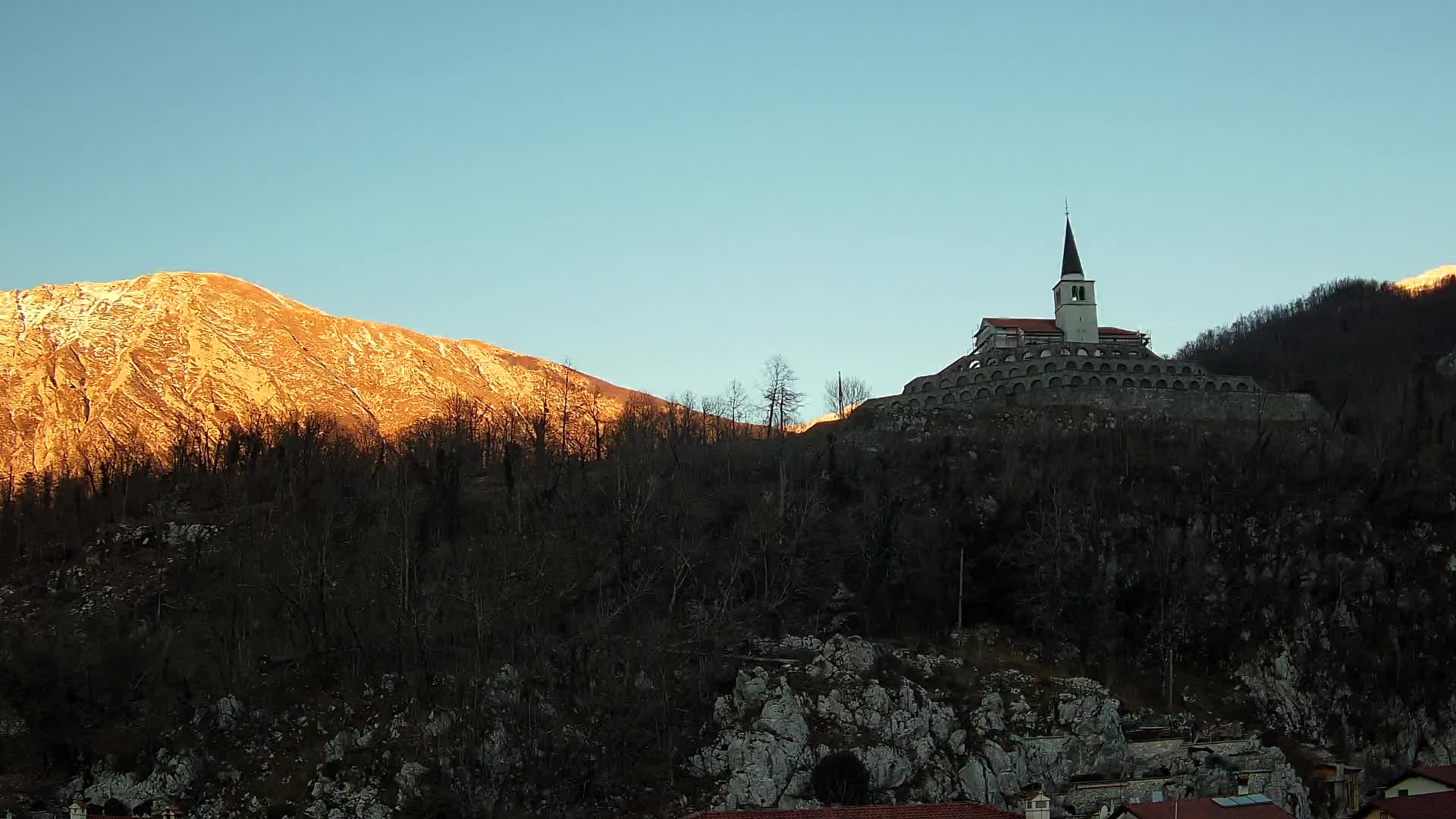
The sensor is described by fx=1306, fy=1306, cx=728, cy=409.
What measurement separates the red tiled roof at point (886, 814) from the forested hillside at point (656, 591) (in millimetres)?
11287

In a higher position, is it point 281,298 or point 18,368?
point 281,298

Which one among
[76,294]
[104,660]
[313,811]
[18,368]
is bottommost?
[313,811]

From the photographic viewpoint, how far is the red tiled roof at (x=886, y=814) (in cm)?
3794

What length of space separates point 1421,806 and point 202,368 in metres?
125

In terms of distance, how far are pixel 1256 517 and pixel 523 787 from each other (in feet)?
140

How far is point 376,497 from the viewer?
7194 cm

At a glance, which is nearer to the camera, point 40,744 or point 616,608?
Answer: point 40,744

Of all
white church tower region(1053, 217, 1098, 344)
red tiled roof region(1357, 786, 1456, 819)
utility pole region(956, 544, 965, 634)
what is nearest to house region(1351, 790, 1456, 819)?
red tiled roof region(1357, 786, 1456, 819)

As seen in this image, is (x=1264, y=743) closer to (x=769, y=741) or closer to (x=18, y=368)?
(x=769, y=741)

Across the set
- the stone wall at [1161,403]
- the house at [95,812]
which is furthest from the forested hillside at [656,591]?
the stone wall at [1161,403]

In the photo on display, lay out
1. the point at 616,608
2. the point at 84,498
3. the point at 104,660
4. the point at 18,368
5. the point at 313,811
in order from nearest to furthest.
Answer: the point at 313,811, the point at 104,660, the point at 616,608, the point at 84,498, the point at 18,368

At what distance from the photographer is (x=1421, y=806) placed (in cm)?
4069

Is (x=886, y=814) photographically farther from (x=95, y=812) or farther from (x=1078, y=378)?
(x=1078, y=378)

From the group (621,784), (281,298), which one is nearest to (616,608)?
(621,784)
